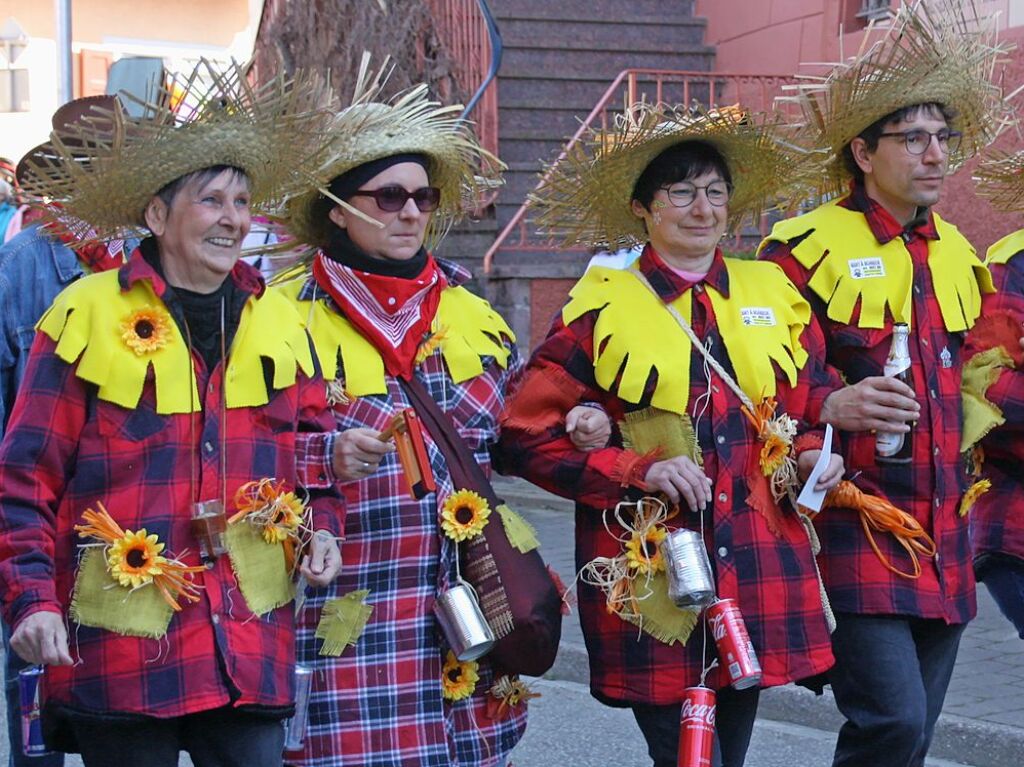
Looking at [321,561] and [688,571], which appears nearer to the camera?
[321,561]

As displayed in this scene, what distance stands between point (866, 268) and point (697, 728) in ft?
4.41

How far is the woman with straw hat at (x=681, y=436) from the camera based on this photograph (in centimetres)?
398

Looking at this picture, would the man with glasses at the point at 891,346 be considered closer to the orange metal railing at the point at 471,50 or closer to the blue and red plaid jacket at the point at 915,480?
the blue and red plaid jacket at the point at 915,480

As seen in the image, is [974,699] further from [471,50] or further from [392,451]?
[471,50]

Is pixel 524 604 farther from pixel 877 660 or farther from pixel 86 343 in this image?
pixel 86 343

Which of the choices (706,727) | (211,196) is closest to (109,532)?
(211,196)

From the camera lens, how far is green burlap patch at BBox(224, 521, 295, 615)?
3.60 metres

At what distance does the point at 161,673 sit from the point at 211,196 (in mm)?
1051

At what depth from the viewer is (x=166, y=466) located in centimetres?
354

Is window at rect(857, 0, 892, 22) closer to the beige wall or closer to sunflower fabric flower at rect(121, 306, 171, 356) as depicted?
sunflower fabric flower at rect(121, 306, 171, 356)

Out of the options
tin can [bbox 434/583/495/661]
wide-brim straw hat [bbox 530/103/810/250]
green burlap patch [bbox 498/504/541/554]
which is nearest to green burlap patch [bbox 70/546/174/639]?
tin can [bbox 434/583/495/661]

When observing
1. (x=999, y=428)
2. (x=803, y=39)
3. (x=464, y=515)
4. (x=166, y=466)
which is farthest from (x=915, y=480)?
(x=803, y=39)

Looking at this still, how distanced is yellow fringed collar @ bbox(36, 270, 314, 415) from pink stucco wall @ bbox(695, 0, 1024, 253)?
6859 millimetres

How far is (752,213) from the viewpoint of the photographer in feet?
15.3
